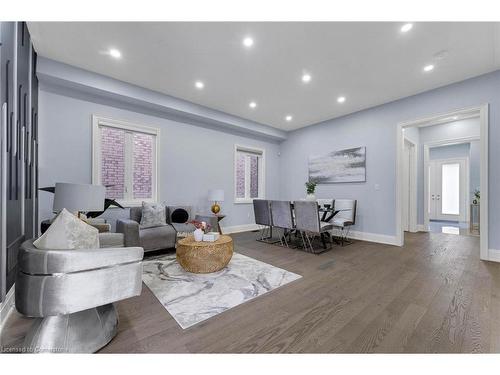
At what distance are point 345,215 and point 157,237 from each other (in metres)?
3.81

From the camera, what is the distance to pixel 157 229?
3.48 metres

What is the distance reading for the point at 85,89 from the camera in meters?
3.40

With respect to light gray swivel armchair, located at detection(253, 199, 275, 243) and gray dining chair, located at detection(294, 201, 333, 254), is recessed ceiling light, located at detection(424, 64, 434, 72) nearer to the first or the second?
gray dining chair, located at detection(294, 201, 333, 254)

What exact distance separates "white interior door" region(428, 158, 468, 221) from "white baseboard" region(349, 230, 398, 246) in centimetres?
466

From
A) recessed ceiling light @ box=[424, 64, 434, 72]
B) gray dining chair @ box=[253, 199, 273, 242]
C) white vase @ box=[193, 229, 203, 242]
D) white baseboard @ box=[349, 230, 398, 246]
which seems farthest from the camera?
gray dining chair @ box=[253, 199, 273, 242]

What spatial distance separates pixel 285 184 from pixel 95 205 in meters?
5.22

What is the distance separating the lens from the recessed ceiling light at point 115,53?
9.19 ft

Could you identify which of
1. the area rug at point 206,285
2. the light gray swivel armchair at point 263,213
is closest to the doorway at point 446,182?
the light gray swivel armchair at point 263,213

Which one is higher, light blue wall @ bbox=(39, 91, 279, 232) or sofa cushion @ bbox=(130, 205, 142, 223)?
light blue wall @ bbox=(39, 91, 279, 232)

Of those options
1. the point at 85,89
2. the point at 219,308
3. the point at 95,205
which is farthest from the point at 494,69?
the point at 85,89

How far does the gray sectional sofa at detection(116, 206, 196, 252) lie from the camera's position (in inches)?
123

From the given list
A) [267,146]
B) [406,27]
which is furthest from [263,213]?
[406,27]

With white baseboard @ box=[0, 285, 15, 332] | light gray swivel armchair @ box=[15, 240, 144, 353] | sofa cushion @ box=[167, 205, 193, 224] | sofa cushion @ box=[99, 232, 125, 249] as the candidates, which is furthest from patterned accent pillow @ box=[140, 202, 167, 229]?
light gray swivel armchair @ box=[15, 240, 144, 353]

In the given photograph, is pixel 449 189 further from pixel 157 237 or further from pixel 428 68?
pixel 157 237
